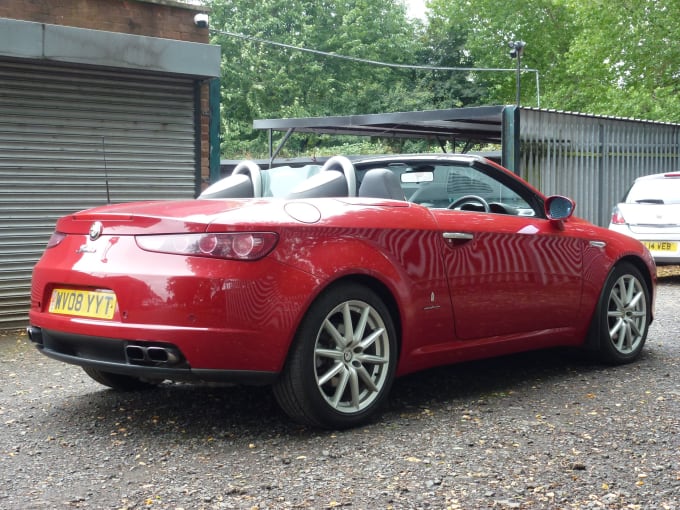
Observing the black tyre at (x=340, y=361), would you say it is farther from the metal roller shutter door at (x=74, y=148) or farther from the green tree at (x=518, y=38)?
the green tree at (x=518, y=38)

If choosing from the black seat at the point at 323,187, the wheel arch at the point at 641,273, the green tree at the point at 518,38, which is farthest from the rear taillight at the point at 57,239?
the green tree at the point at 518,38

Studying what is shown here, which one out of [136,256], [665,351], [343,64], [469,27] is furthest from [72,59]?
[469,27]

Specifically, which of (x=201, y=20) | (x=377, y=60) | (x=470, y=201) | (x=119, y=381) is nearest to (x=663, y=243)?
(x=201, y=20)

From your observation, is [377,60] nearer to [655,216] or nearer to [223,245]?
[655,216]

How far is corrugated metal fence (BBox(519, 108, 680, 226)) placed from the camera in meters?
15.1

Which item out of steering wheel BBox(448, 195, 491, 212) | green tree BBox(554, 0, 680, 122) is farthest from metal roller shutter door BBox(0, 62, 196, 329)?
green tree BBox(554, 0, 680, 122)

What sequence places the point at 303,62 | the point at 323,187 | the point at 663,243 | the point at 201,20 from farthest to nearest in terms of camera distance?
1. the point at 303,62
2. the point at 663,243
3. the point at 201,20
4. the point at 323,187

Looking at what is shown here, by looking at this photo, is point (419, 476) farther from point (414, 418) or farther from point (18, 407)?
point (18, 407)

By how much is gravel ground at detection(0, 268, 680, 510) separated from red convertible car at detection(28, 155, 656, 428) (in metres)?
0.30

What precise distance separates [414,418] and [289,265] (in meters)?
1.17

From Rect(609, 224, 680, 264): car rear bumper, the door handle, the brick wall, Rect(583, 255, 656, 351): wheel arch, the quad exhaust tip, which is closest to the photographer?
the quad exhaust tip

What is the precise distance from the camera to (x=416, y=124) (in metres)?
17.1

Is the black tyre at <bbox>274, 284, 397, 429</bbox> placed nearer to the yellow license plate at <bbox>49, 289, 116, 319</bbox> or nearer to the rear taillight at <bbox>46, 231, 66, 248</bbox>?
the yellow license plate at <bbox>49, 289, 116, 319</bbox>

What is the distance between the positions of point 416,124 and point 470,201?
11.4 m
